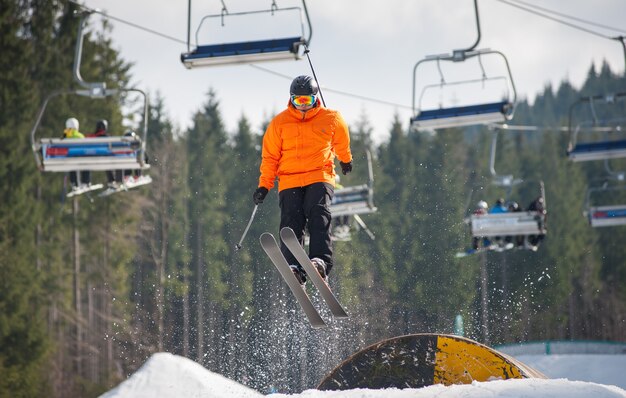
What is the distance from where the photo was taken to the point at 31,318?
121 feet

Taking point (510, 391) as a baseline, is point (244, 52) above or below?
above

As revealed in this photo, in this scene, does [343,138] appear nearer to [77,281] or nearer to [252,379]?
[252,379]

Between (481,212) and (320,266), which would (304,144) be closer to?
(320,266)

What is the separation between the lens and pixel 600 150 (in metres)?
20.0

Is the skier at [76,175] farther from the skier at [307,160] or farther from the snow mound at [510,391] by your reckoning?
the snow mound at [510,391]

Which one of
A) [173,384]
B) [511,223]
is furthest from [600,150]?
[173,384]

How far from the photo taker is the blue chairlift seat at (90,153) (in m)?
17.3

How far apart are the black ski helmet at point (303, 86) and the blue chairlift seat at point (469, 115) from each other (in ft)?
25.5

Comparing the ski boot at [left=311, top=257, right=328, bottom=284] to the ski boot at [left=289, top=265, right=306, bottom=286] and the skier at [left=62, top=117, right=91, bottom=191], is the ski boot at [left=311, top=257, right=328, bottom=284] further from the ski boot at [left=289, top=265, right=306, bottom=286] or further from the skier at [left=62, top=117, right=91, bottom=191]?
the skier at [left=62, top=117, right=91, bottom=191]

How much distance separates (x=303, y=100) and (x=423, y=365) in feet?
7.57

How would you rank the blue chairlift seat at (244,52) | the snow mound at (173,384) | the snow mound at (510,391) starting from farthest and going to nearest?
the blue chairlift seat at (244,52)
the snow mound at (173,384)
the snow mound at (510,391)

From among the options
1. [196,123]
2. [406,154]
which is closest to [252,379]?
[196,123]

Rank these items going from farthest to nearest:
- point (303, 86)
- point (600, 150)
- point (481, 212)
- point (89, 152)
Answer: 1. point (481, 212)
2. point (600, 150)
3. point (89, 152)
4. point (303, 86)

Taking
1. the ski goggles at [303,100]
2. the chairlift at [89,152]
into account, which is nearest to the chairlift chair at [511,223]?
the chairlift at [89,152]
